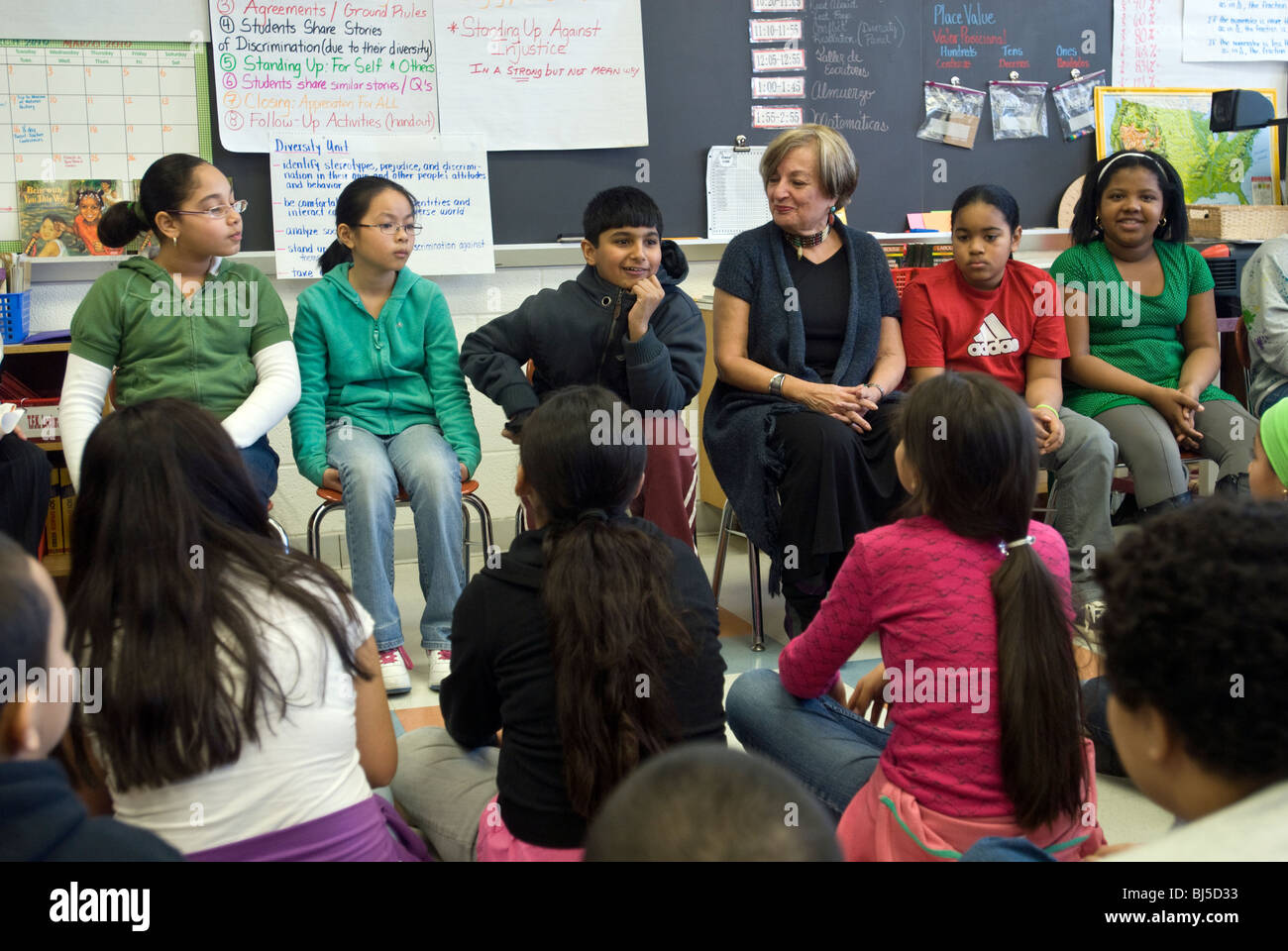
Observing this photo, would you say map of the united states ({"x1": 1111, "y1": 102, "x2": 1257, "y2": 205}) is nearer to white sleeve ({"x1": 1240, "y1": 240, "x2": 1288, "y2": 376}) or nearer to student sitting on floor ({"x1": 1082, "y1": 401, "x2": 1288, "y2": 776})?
white sleeve ({"x1": 1240, "y1": 240, "x2": 1288, "y2": 376})

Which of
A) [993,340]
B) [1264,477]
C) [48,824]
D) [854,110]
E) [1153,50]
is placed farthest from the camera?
[1153,50]

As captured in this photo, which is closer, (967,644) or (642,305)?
(967,644)

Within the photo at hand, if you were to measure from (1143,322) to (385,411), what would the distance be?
6.83 feet

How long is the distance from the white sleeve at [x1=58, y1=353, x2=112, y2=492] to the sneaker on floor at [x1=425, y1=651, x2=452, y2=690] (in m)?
0.92

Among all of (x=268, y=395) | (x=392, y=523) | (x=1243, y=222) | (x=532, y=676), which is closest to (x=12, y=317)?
(x=268, y=395)

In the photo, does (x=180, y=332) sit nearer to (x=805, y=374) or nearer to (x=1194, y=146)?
(x=805, y=374)

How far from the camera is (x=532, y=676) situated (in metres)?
1.46

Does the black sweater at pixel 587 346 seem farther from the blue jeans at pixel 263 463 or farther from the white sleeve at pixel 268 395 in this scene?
the blue jeans at pixel 263 463

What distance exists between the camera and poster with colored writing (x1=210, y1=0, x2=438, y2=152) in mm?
3570

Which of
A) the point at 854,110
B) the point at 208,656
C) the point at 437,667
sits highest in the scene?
the point at 854,110

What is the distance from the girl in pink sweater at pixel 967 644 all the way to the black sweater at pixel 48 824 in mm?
975

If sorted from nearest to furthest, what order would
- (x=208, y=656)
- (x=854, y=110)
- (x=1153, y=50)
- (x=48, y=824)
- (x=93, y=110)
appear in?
(x=48, y=824)
(x=208, y=656)
(x=93, y=110)
(x=854, y=110)
(x=1153, y=50)

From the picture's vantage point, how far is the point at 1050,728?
1437 millimetres
